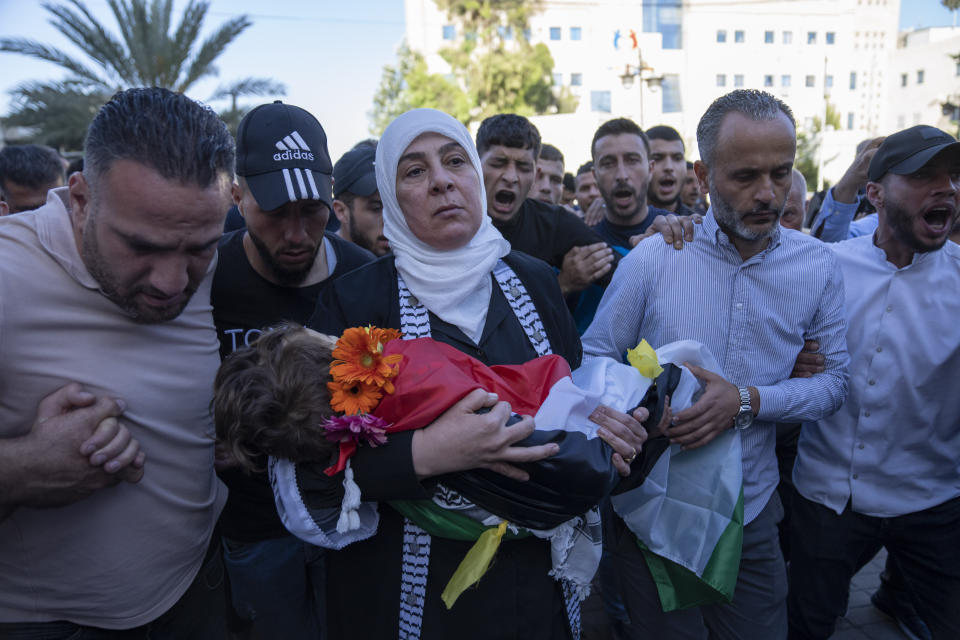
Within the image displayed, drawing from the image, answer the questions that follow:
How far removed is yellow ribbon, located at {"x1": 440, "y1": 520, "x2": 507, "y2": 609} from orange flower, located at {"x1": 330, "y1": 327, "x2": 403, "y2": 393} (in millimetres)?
487

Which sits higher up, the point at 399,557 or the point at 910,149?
the point at 910,149

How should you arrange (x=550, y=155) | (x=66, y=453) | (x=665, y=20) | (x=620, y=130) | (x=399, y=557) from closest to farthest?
(x=66, y=453) → (x=399, y=557) → (x=620, y=130) → (x=550, y=155) → (x=665, y=20)

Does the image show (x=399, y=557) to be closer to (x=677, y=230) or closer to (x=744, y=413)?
(x=744, y=413)

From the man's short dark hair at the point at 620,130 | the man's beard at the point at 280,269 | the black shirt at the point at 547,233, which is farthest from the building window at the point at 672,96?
the man's beard at the point at 280,269

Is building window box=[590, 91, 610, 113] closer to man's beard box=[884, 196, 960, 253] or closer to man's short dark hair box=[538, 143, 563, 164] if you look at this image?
man's short dark hair box=[538, 143, 563, 164]

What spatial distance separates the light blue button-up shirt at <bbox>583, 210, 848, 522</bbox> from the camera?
249cm

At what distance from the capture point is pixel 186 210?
1.67m

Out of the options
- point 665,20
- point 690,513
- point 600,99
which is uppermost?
point 665,20

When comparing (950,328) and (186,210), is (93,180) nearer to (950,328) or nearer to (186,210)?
(186,210)

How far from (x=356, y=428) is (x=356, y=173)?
250 centimetres

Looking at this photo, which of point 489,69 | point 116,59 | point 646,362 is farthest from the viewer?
point 489,69

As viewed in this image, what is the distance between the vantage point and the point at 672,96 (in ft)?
169

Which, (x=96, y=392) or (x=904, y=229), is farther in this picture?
(x=904, y=229)

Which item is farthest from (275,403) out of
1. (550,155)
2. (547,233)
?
(550,155)
